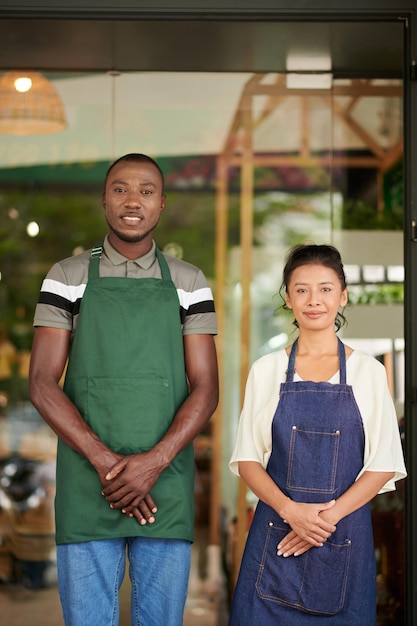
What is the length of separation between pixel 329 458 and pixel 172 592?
2.04 ft

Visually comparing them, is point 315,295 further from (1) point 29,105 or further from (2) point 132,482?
(1) point 29,105

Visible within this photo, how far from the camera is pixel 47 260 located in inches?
200

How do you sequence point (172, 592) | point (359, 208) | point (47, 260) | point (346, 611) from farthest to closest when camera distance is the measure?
point (47, 260), point (359, 208), point (172, 592), point (346, 611)

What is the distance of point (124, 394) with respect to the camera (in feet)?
9.59

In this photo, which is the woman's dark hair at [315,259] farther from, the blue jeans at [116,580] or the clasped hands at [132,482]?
the blue jeans at [116,580]

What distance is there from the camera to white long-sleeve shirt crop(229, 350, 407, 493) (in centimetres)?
269

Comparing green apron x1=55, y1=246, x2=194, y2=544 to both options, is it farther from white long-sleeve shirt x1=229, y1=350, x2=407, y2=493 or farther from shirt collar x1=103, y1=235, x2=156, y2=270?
white long-sleeve shirt x1=229, y1=350, x2=407, y2=493

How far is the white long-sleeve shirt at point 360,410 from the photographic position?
2693mm

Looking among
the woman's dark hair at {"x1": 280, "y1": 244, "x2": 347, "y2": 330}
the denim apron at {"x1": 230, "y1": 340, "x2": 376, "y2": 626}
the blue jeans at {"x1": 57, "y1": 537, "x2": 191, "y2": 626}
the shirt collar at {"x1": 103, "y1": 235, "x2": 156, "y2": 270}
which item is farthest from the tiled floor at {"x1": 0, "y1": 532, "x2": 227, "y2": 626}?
the woman's dark hair at {"x1": 280, "y1": 244, "x2": 347, "y2": 330}

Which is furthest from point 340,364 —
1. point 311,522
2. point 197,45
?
point 197,45

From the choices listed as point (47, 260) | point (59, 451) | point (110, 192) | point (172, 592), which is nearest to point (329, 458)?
point (172, 592)

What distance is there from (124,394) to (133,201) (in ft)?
1.86

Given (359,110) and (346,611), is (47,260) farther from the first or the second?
(346,611)

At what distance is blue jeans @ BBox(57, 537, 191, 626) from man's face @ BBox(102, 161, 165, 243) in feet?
2.95
